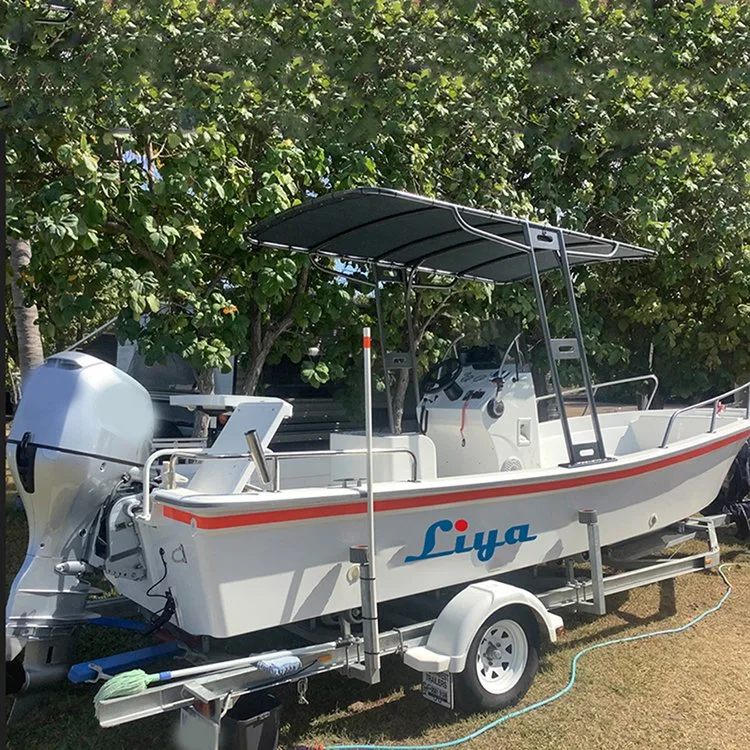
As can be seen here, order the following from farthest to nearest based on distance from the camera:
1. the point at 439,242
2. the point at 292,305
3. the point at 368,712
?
the point at 292,305, the point at 439,242, the point at 368,712

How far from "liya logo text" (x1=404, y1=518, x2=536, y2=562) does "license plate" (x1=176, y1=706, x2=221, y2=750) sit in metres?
1.14

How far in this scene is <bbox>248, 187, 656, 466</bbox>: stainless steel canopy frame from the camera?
153 inches

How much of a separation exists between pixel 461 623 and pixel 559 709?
2.42 feet

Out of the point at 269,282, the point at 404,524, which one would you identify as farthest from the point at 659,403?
the point at 404,524

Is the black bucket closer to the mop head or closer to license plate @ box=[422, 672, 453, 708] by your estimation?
the mop head

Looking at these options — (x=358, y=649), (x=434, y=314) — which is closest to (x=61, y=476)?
(x=358, y=649)

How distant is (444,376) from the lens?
4992mm

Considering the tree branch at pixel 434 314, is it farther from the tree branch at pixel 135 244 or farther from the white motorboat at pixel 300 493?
the tree branch at pixel 135 244

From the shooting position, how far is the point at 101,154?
518cm

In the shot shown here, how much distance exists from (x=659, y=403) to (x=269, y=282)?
17.9 ft

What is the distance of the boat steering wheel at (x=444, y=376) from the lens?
4.91 meters

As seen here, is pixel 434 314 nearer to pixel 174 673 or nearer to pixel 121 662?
pixel 121 662

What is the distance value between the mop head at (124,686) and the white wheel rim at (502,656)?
5.26 ft

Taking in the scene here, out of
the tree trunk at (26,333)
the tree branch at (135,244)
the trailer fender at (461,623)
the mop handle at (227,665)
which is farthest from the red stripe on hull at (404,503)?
the tree trunk at (26,333)
